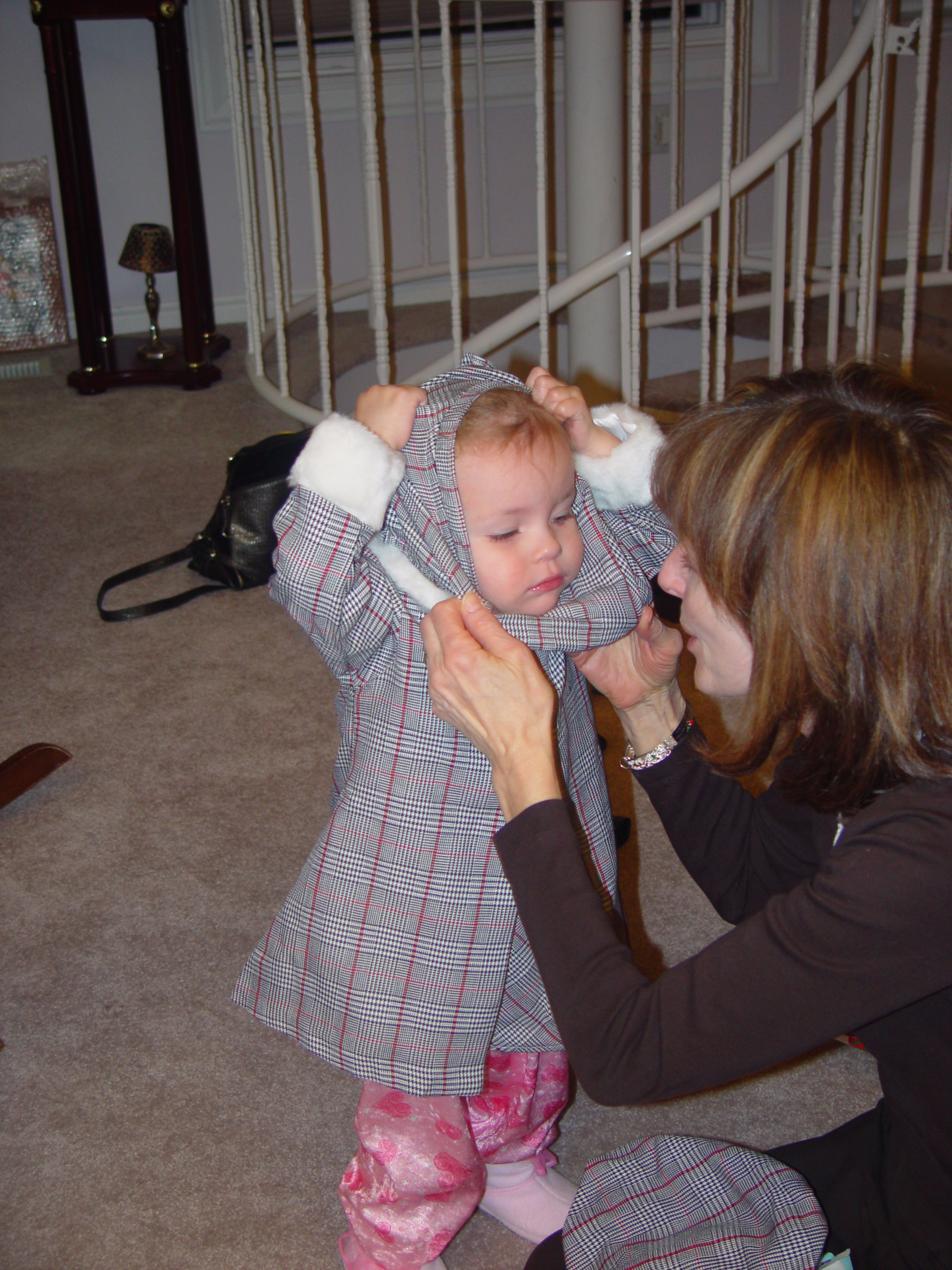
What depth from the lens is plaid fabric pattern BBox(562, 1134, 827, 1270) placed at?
989 mm

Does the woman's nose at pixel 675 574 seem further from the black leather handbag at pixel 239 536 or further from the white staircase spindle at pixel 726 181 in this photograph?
the white staircase spindle at pixel 726 181

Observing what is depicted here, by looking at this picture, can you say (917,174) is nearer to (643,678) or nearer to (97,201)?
(643,678)

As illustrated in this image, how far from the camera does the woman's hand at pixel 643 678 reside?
45.6 inches

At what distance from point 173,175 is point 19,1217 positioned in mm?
2757

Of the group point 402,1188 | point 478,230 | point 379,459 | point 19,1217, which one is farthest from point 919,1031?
point 478,230

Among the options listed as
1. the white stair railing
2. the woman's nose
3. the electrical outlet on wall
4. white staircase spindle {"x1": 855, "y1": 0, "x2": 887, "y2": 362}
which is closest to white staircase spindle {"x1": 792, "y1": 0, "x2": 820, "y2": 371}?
the white stair railing

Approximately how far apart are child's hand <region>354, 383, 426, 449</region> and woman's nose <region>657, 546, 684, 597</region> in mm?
284

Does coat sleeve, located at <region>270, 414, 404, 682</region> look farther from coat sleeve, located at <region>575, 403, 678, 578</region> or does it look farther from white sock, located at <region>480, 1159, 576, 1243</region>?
white sock, located at <region>480, 1159, 576, 1243</region>

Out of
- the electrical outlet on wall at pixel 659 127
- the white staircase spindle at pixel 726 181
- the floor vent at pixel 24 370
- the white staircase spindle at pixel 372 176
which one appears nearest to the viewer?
the white staircase spindle at pixel 726 181

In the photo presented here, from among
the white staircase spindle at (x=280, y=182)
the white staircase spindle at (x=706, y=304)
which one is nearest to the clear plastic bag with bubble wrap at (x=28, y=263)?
the white staircase spindle at (x=280, y=182)

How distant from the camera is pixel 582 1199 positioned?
1.08 metres

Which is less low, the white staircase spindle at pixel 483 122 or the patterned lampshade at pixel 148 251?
the white staircase spindle at pixel 483 122

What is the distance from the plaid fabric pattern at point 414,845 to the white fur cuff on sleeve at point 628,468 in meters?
0.10

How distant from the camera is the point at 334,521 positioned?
3.40ft
